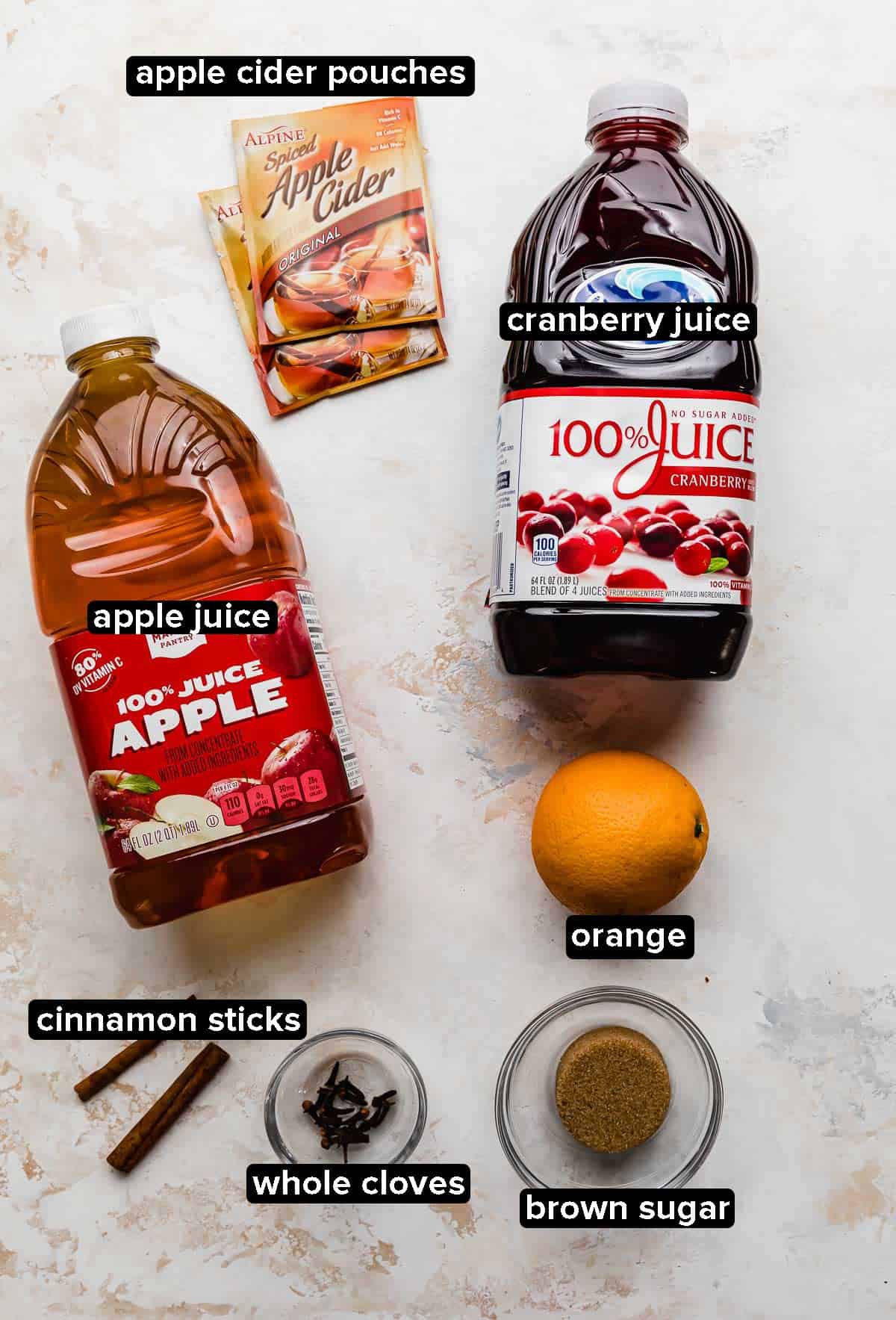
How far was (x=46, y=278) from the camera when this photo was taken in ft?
4.20

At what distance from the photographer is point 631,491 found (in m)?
1.07

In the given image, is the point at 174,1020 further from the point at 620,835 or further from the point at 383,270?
the point at 383,270

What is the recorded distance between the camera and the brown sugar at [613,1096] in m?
1.14

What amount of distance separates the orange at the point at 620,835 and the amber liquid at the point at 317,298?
1.82 feet

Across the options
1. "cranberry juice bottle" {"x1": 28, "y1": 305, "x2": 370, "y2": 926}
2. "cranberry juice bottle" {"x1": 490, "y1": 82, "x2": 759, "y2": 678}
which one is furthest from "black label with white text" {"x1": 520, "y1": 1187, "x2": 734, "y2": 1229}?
"cranberry juice bottle" {"x1": 490, "y1": 82, "x2": 759, "y2": 678}

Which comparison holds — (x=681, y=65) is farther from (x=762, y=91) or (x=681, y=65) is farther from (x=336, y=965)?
(x=336, y=965)

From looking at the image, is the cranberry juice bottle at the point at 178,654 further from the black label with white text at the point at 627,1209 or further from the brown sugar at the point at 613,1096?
the black label with white text at the point at 627,1209

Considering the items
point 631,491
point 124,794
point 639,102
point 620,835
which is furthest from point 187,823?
point 639,102

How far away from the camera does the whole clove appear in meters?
1.19

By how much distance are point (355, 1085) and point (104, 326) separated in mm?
818

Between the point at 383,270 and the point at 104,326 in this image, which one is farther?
the point at 383,270

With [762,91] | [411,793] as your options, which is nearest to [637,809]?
[411,793]

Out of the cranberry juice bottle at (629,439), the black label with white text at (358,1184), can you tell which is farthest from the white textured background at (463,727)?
the cranberry juice bottle at (629,439)

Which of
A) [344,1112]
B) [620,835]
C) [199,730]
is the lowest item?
[344,1112]
